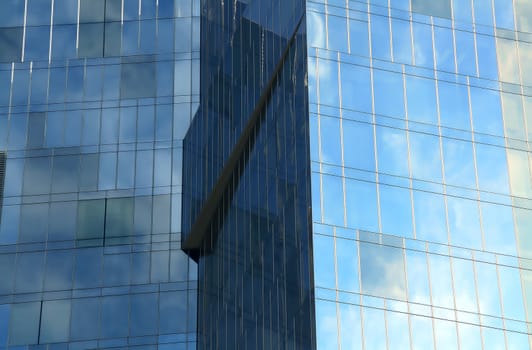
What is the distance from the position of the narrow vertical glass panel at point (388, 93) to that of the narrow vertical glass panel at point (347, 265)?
657 centimetres

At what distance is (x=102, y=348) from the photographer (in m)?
78.1

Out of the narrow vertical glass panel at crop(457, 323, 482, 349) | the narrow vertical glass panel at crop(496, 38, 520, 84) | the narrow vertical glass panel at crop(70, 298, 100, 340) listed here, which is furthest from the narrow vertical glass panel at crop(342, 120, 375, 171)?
the narrow vertical glass panel at crop(70, 298, 100, 340)

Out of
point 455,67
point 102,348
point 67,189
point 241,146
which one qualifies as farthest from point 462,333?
point 67,189

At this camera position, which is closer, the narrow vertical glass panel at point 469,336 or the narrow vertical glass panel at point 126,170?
the narrow vertical glass panel at point 469,336

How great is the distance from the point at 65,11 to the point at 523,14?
125ft

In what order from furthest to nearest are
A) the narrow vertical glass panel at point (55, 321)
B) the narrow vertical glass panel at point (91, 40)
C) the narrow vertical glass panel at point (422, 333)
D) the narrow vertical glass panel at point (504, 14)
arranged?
1. the narrow vertical glass panel at point (91, 40)
2. the narrow vertical glass panel at point (55, 321)
3. the narrow vertical glass panel at point (504, 14)
4. the narrow vertical glass panel at point (422, 333)

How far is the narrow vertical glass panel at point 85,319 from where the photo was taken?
258 feet

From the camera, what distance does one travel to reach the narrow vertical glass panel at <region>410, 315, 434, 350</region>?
169 ft

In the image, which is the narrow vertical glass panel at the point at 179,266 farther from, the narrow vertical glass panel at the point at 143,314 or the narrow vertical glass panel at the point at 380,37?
the narrow vertical glass panel at the point at 380,37

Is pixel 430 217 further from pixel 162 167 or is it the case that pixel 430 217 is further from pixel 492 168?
pixel 162 167

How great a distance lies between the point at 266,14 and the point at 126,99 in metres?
26.1

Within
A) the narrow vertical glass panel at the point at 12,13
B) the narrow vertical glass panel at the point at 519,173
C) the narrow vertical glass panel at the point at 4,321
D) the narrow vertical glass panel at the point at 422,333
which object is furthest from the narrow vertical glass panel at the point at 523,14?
the narrow vertical glass panel at the point at 12,13

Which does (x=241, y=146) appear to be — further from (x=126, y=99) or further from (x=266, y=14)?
(x=126, y=99)

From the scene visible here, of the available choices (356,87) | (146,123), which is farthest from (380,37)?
(146,123)
